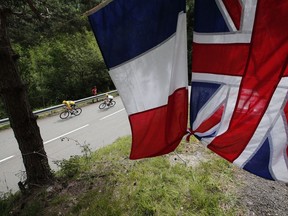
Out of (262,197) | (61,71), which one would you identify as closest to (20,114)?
(262,197)

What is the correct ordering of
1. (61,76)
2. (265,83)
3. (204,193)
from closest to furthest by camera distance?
1. (265,83)
2. (204,193)
3. (61,76)

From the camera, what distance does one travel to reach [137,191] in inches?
153

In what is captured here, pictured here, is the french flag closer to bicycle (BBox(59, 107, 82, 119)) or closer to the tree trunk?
the tree trunk

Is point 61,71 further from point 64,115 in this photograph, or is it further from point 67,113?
point 64,115

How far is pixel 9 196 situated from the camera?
4.54 meters

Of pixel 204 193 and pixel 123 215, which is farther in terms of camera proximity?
pixel 204 193

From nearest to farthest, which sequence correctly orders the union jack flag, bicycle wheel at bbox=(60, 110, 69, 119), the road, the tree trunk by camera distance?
1. the union jack flag
2. the tree trunk
3. the road
4. bicycle wheel at bbox=(60, 110, 69, 119)

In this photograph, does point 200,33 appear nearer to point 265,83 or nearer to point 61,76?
point 265,83

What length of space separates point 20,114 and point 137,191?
2.38 metres

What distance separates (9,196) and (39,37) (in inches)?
155

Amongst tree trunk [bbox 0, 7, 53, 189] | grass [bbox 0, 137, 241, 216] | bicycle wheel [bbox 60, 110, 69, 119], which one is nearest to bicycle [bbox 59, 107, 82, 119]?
bicycle wheel [bbox 60, 110, 69, 119]

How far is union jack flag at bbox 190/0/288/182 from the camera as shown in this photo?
1.59m

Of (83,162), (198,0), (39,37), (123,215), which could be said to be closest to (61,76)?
(39,37)

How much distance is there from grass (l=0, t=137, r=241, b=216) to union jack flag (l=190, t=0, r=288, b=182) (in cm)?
185
